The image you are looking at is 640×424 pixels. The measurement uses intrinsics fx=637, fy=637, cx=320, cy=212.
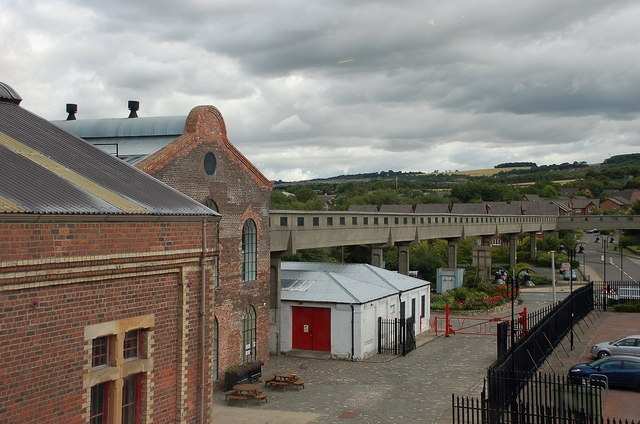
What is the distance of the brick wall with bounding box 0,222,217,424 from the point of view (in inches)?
358

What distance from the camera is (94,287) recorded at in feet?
34.6

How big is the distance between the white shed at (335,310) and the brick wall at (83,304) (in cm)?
1506

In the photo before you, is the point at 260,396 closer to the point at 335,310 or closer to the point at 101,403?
the point at 335,310

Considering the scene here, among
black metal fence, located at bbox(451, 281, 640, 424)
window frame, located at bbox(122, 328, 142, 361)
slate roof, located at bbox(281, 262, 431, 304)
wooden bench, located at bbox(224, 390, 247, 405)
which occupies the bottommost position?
wooden bench, located at bbox(224, 390, 247, 405)

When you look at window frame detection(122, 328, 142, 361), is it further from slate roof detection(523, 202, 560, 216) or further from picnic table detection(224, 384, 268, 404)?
slate roof detection(523, 202, 560, 216)

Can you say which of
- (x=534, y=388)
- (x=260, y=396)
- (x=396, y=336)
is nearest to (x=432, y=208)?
(x=396, y=336)

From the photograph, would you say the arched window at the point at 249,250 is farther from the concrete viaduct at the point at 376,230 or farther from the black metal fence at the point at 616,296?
the black metal fence at the point at 616,296

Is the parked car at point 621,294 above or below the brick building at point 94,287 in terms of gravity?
below

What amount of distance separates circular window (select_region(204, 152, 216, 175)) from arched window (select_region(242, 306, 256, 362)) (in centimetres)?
581

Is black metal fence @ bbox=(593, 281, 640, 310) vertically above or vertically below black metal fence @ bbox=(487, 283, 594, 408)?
below

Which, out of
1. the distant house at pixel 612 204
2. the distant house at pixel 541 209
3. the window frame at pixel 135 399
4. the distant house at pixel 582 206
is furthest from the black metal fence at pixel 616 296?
the distant house at pixel 612 204

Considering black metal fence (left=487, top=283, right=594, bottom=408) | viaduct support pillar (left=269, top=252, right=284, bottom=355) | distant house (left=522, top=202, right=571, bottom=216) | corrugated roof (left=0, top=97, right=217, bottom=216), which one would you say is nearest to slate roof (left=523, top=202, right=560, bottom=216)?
distant house (left=522, top=202, right=571, bottom=216)

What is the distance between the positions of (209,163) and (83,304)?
12.7 m

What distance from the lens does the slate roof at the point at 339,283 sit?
2847cm
